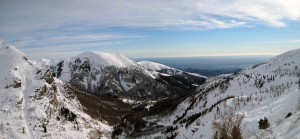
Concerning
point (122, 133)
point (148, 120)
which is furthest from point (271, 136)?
point (148, 120)

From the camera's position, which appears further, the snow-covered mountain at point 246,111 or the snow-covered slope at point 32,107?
the snow-covered slope at point 32,107

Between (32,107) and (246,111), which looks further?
(32,107)

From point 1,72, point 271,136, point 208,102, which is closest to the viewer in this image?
point 271,136

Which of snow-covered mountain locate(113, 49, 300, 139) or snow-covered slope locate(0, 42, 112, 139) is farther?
snow-covered slope locate(0, 42, 112, 139)

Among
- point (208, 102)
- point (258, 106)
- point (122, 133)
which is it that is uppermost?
point (258, 106)

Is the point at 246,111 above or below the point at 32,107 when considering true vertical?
above

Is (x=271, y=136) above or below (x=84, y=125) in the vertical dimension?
above

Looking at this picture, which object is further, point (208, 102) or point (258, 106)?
point (208, 102)

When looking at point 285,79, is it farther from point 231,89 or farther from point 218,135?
point 218,135
